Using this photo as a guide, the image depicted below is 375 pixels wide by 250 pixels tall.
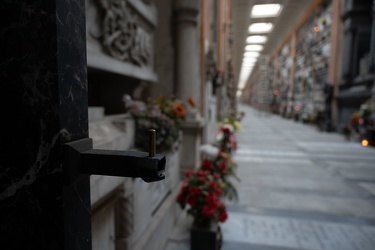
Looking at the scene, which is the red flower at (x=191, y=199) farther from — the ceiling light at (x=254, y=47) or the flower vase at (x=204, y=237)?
A: the ceiling light at (x=254, y=47)

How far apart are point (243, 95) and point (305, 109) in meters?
69.8

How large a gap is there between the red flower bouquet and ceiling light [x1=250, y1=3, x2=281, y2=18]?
65.7ft

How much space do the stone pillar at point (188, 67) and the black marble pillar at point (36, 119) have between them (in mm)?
3602

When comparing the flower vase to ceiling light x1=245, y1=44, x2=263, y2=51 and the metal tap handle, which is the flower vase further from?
ceiling light x1=245, y1=44, x2=263, y2=51

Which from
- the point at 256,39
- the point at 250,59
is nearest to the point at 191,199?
the point at 256,39

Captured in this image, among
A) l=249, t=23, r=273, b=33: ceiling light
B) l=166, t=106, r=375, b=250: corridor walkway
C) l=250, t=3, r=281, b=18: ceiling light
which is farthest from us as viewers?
l=249, t=23, r=273, b=33: ceiling light

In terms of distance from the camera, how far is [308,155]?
27.1 feet

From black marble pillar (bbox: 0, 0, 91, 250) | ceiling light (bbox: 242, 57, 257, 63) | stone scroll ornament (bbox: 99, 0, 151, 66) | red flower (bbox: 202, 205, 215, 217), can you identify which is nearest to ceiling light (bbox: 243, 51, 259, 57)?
ceiling light (bbox: 242, 57, 257, 63)

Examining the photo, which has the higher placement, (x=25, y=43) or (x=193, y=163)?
(x=25, y=43)

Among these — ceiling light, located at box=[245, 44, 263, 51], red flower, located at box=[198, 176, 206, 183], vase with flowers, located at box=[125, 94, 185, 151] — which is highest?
ceiling light, located at box=[245, 44, 263, 51]

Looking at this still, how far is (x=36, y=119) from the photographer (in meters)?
0.72

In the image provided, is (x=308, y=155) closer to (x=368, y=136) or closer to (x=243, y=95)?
(x=368, y=136)

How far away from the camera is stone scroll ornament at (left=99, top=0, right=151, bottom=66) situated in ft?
9.78

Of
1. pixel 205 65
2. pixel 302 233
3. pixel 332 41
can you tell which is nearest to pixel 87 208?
pixel 302 233
